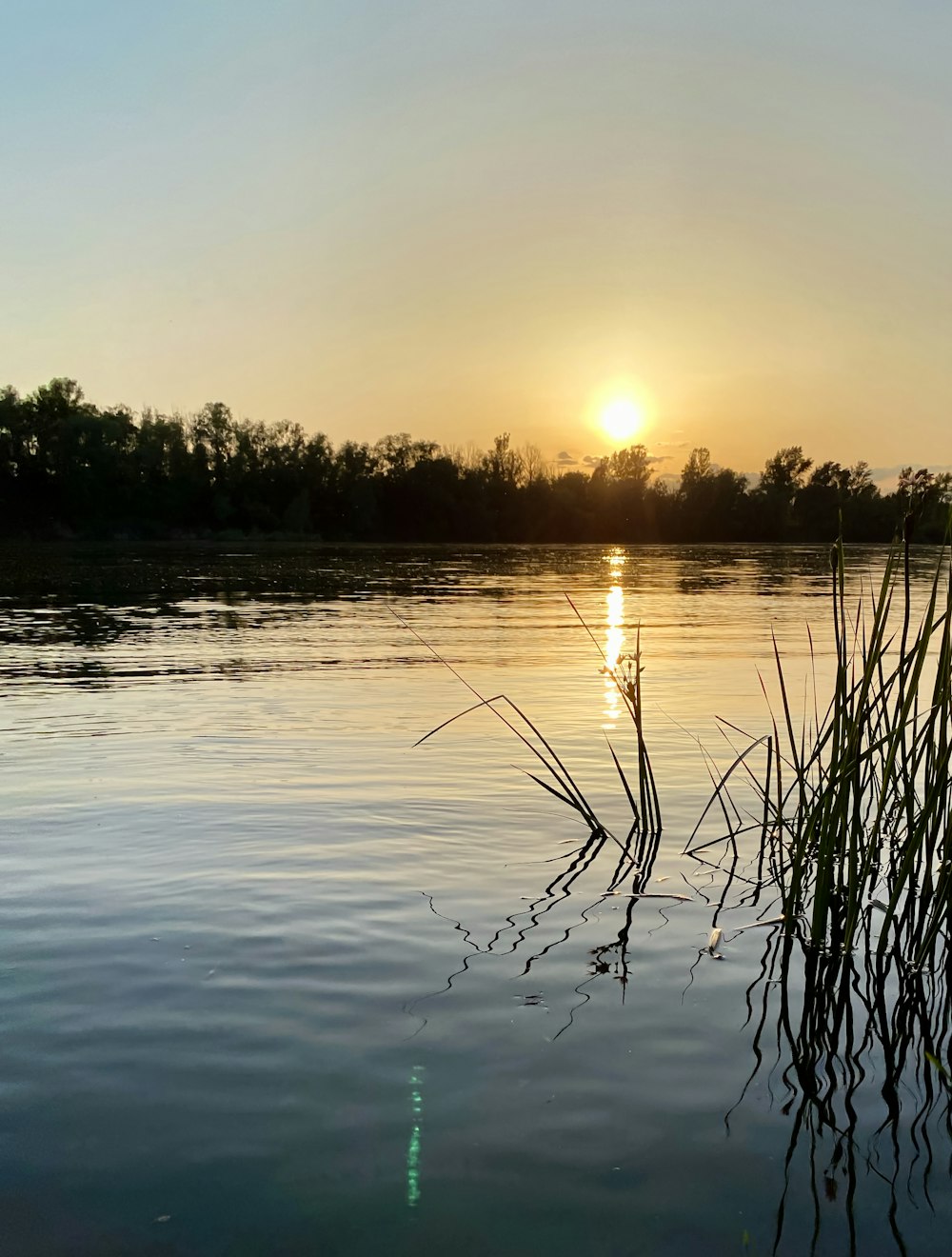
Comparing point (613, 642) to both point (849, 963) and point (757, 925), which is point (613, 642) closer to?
point (757, 925)

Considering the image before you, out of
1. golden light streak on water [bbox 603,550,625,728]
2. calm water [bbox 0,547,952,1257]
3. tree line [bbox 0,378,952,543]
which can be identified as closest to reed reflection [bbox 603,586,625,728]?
golden light streak on water [bbox 603,550,625,728]

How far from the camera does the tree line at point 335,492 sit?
451 ft

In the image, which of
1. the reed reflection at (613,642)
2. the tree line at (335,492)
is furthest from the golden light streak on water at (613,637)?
the tree line at (335,492)

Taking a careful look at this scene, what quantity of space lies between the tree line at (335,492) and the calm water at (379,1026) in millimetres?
127036

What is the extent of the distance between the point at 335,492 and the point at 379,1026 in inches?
6045

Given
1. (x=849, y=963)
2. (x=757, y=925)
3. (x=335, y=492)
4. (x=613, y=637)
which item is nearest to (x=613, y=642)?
(x=613, y=637)

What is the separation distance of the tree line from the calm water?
127 m

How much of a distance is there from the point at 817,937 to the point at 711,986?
0.64 meters

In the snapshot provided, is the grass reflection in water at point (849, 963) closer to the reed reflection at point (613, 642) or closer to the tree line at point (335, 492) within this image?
the reed reflection at point (613, 642)

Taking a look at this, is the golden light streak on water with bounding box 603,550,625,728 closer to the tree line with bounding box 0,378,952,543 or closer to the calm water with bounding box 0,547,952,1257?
the calm water with bounding box 0,547,952,1257

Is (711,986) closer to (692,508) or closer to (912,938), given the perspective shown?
(912,938)

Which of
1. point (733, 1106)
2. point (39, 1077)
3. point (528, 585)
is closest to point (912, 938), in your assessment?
point (733, 1106)

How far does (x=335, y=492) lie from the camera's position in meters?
156

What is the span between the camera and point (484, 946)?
6.03 metres
